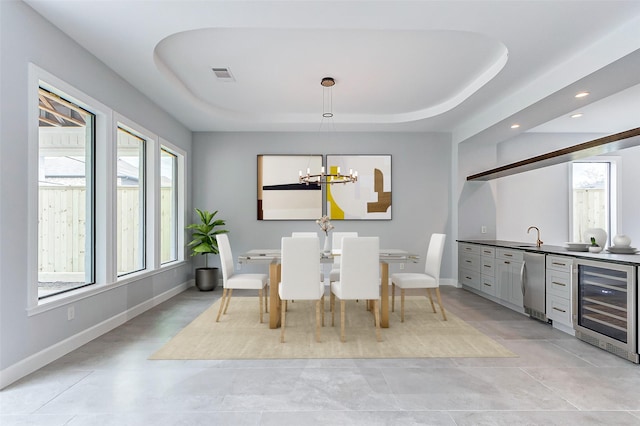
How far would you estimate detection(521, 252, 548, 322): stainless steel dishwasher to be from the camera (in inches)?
155

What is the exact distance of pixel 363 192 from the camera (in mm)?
6434

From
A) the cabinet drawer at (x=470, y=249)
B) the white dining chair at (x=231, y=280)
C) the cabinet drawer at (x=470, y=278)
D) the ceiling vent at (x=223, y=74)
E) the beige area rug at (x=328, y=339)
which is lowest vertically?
the beige area rug at (x=328, y=339)

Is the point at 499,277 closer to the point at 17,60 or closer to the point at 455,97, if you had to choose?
the point at 455,97

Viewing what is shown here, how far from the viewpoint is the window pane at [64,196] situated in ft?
9.78

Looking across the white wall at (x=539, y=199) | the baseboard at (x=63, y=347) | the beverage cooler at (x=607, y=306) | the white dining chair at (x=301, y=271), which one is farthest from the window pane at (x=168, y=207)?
the white wall at (x=539, y=199)

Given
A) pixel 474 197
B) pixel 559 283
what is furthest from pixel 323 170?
pixel 474 197

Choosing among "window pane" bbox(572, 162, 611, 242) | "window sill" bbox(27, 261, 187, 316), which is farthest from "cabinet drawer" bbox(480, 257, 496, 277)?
"window sill" bbox(27, 261, 187, 316)

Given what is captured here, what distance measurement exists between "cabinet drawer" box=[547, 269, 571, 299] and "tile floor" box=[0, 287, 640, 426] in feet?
1.72

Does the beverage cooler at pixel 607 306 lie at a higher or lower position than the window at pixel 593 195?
lower

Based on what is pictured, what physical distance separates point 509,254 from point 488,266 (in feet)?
1.88

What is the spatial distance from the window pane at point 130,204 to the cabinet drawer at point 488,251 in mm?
4722

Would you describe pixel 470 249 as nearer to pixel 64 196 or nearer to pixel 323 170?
pixel 323 170

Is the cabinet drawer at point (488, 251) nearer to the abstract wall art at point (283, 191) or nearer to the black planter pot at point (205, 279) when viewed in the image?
the abstract wall art at point (283, 191)

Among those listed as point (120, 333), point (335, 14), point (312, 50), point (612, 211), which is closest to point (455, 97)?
point (312, 50)
